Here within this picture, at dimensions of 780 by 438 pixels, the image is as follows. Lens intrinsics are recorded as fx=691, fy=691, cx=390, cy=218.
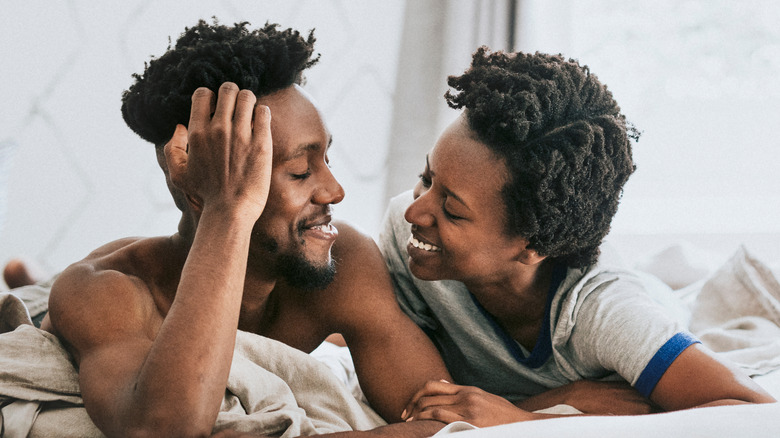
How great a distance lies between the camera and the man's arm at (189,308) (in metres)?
0.86

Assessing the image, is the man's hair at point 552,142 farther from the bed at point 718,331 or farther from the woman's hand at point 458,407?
the woman's hand at point 458,407

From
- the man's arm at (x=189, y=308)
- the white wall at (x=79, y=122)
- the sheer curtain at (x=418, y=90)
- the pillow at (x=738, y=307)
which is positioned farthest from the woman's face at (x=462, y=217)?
the sheer curtain at (x=418, y=90)

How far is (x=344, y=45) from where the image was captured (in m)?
2.75

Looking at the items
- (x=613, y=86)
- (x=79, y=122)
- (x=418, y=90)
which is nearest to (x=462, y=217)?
(x=79, y=122)

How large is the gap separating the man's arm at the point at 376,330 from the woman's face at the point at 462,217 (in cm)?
9

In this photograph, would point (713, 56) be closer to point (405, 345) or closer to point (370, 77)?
point (370, 77)

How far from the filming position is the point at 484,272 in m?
1.23

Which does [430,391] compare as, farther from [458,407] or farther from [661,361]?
[661,361]

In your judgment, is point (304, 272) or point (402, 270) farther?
point (402, 270)

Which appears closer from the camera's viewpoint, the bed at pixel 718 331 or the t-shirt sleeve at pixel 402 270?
the bed at pixel 718 331

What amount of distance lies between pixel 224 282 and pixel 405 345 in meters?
0.40

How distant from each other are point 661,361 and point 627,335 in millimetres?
61

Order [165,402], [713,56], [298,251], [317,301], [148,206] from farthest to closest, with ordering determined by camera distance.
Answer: [713,56] < [148,206] < [317,301] < [298,251] < [165,402]

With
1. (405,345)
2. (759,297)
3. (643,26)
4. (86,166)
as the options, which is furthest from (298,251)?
(643,26)
